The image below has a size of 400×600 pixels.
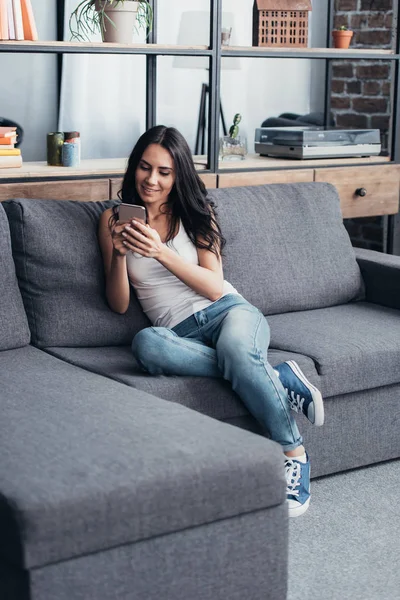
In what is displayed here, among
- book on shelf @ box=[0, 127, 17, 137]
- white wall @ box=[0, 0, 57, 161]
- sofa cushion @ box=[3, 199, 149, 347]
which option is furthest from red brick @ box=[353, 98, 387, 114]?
sofa cushion @ box=[3, 199, 149, 347]

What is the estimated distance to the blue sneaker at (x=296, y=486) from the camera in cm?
262

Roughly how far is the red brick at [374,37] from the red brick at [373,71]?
0.33 ft

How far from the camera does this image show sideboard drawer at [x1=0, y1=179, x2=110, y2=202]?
3221mm

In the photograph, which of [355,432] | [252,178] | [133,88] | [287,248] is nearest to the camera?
[355,432]

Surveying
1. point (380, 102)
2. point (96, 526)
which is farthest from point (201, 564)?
point (380, 102)

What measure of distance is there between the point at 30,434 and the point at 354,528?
99cm

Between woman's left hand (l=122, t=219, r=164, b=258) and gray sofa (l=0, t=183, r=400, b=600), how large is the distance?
243mm

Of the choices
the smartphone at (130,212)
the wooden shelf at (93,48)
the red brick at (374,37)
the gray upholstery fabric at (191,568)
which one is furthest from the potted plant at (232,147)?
the gray upholstery fabric at (191,568)

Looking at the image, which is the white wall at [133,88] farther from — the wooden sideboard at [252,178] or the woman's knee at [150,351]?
the woman's knee at [150,351]

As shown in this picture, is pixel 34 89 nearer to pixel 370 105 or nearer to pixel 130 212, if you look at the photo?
pixel 370 105

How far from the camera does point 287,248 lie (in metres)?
3.41

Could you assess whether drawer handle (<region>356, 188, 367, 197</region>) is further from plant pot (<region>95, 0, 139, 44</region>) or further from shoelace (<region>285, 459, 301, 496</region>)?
shoelace (<region>285, 459, 301, 496</region>)

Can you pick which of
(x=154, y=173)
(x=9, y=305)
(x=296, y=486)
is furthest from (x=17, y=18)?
(x=296, y=486)

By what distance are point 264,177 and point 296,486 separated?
5.16 feet
